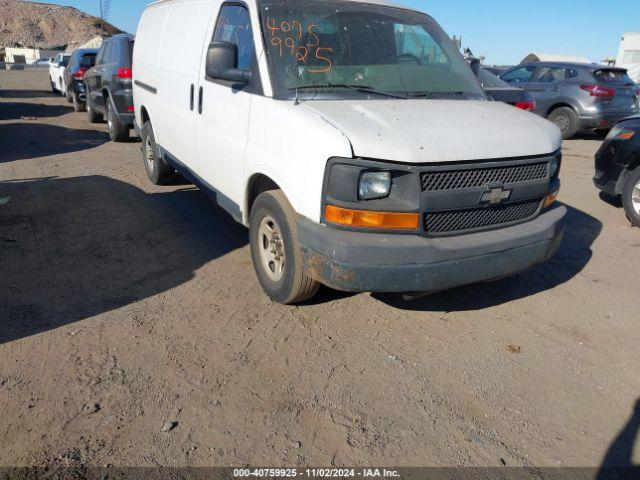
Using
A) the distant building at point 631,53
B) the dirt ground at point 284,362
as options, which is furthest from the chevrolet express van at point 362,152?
the distant building at point 631,53

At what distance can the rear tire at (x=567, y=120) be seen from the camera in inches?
492

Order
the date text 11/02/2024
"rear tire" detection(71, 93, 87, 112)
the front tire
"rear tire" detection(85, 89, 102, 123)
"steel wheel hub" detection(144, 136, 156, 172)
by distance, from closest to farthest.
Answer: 1. the date text 11/02/2024
2. the front tire
3. "steel wheel hub" detection(144, 136, 156, 172)
4. "rear tire" detection(85, 89, 102, 123)
5. "rear tire" detection(71, 93, 87, 112)

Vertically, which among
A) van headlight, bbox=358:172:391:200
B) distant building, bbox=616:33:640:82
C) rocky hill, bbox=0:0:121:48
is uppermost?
distant building, bbox=616:33:640:82

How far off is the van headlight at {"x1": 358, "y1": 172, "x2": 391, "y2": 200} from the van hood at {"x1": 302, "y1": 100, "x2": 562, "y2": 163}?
12 cm

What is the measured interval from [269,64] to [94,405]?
245cm

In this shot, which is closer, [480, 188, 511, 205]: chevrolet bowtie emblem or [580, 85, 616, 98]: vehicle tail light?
[480, 188, 511, 205]: chevrolet bowtie emblem

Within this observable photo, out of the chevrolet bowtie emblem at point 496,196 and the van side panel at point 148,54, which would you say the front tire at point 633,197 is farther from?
the van side panel at point 148,54

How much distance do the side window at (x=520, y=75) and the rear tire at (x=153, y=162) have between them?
10489 millimetres

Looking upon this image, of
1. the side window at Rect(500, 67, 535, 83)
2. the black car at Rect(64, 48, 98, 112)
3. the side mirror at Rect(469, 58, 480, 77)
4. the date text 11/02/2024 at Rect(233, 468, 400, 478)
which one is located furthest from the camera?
the black car at Rect(64, 48, 98, 112)

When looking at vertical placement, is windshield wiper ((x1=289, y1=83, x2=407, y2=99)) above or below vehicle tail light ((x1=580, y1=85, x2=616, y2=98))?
above

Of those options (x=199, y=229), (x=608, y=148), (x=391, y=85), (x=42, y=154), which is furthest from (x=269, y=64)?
(x=42, y=154)

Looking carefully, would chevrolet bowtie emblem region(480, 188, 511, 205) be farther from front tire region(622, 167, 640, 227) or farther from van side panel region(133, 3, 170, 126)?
van side panel region(133, 3, 170, 126)

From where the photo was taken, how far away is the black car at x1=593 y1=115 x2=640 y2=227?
6.12 metres

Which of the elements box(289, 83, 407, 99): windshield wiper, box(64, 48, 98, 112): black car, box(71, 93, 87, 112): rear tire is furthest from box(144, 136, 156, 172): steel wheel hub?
box(71, 93, 87, 112): rear tire
